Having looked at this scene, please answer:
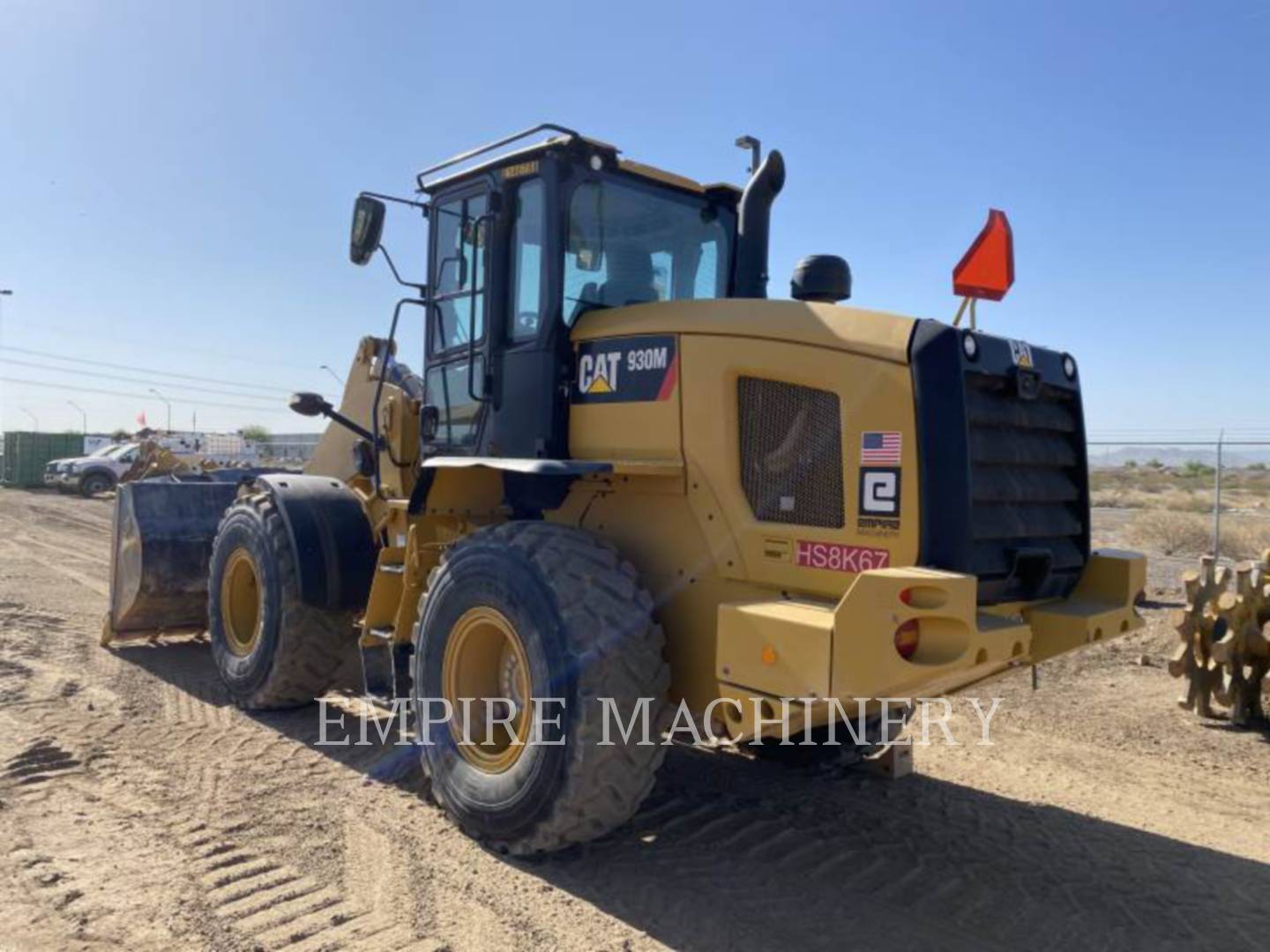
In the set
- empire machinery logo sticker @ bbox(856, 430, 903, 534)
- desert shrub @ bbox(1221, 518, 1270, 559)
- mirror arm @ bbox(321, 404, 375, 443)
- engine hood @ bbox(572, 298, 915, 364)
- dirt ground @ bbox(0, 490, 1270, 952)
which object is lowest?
dirt ground @ bbox(0, 490, 1270, 952)

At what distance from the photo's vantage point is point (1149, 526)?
627 inches

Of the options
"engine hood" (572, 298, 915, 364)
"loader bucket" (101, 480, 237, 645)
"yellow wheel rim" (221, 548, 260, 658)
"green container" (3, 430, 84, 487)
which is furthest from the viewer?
"green container" (3, 430, 84, 487)

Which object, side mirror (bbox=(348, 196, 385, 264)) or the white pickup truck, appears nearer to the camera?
side mirror (bbox=(348, 196, 385, 264))

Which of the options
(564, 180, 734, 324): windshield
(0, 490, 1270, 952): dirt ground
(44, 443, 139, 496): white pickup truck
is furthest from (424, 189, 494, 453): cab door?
(44, 443, 139, 496): white pickup truck

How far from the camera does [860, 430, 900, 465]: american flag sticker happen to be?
12.1 feet

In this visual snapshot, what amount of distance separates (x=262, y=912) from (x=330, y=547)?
2.82 metres

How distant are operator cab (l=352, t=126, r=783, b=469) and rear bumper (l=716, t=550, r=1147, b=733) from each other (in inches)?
64.4

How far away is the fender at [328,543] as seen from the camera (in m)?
6.10

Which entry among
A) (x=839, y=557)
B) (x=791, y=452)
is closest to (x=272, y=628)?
(x=791, y=452)

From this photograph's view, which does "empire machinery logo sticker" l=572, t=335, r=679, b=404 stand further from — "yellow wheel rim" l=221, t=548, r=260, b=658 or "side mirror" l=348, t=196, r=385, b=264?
"yellow wheel rim" l=221, t=548, r=260, b=658

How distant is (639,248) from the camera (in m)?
5.20

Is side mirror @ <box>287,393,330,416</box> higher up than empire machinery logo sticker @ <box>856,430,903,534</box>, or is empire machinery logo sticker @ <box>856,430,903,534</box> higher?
side mirror @ <box>287,393,330,416</box>

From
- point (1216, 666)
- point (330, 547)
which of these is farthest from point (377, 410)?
point (1216, 666)

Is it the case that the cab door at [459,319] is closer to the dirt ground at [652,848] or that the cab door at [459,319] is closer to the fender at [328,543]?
the fender at [328,543]
